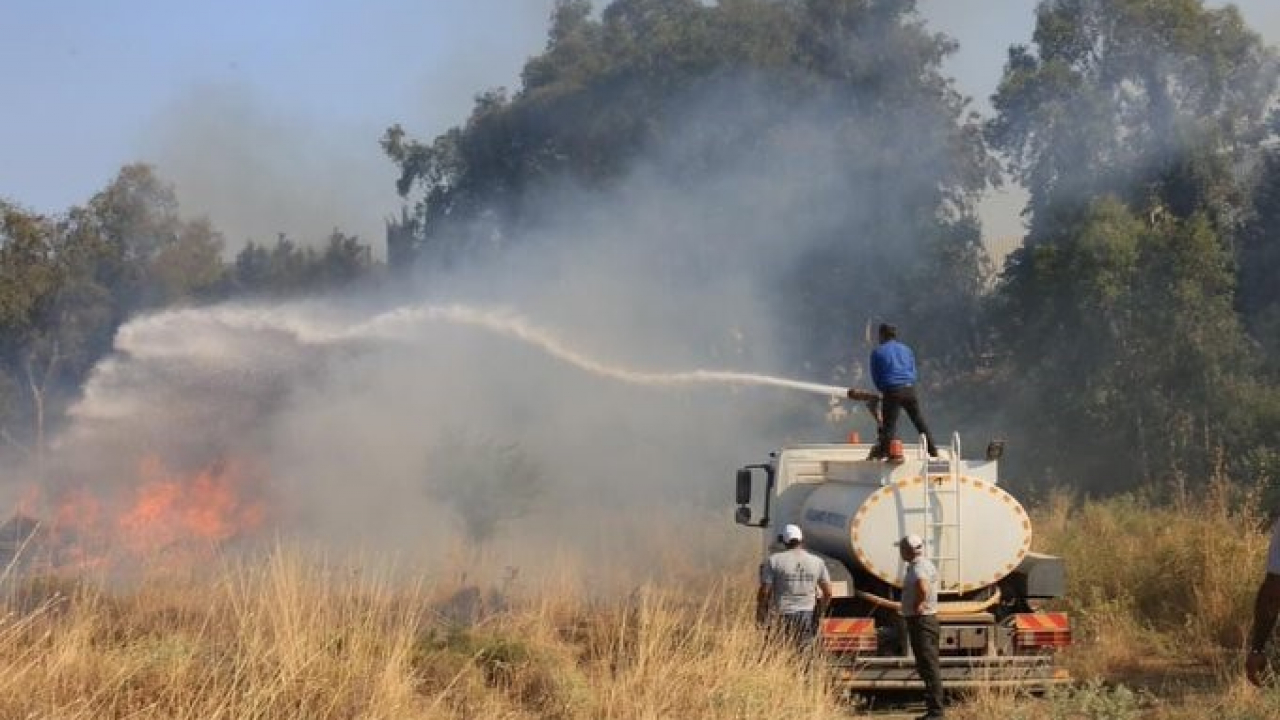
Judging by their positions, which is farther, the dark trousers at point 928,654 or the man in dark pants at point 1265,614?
the dark trousers at point 928,654

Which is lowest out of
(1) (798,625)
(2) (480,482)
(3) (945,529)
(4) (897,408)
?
(1) (798,625)

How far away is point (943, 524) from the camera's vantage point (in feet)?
41.0

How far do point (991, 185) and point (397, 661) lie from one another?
33.5m

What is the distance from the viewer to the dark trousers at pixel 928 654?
38.1 feet

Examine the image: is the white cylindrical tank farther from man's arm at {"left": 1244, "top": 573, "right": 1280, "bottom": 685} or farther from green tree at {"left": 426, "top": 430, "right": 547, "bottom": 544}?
green tree at {"left": 426, "top": 430, "right": 547, "bottom": 544}

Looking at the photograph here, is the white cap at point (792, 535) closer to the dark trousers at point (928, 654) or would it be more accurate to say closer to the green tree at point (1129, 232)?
the dark trousers at point (928, 654)

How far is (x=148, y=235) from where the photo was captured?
53250 millimetres

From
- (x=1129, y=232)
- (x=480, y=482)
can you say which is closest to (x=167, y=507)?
(x=480, y=482)

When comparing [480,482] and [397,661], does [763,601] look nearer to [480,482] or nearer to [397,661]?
[397,661]

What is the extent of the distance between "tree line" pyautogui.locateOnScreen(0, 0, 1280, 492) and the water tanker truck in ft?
57.4

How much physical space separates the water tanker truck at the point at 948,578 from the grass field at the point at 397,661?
1.84ft

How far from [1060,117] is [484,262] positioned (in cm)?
1497

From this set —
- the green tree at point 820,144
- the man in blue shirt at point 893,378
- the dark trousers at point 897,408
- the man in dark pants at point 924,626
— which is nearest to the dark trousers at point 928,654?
the man in dark pants at point 924,626

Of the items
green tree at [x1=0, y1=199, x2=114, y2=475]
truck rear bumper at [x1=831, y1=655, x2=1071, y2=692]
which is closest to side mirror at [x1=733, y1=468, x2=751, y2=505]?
truck rear bumper at [x1=831, y1=655, x2=1071, y2=692]
